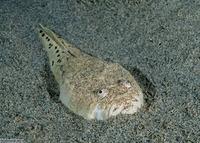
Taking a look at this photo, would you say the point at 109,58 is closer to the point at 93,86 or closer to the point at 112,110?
the point at 93,86

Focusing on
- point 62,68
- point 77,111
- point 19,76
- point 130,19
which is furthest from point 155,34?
point 19,76

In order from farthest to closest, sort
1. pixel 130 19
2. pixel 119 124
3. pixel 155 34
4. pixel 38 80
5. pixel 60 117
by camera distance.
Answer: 1. pixel 130 19
2. pixel 155 34
3. pixel 38 80
4. pixel 60 117
5. pixel 119 124

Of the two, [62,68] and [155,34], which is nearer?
[62,68]

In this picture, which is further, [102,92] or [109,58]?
[109,58]

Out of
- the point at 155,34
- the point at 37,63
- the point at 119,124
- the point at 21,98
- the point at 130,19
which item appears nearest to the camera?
the point at 119,124

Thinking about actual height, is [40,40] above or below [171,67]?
below

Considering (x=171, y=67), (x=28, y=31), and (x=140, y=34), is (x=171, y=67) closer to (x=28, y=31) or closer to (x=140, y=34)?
(x=140, y=34)

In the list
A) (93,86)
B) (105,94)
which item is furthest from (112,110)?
(93,86)
